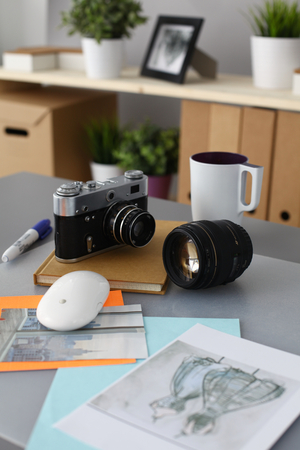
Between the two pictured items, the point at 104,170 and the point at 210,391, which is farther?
the point at 104,170

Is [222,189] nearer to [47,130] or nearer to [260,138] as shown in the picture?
[260,138]

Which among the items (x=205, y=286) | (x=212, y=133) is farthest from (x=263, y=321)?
(x=212, y=133)

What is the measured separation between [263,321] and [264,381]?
0.41 ft

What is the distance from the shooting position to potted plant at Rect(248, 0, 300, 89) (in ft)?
4.66

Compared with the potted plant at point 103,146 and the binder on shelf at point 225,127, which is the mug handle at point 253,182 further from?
the potted plant at point 103,146

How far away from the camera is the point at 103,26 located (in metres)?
1.56

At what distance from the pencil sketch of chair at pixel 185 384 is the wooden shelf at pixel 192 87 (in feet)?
3.38

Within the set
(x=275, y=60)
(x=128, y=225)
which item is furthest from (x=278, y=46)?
(x=128, y=225)

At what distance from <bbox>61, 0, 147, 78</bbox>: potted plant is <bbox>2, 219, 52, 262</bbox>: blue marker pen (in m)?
0.97

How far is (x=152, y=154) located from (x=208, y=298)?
1.31m

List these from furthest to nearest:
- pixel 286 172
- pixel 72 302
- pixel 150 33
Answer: pixel 150 33
pixel 286 172
pixel 72 302

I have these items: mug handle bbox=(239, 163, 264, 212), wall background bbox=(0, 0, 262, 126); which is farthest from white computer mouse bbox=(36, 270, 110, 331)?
wall background bbox=(0, 0, 262, 126)

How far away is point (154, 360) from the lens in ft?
1.58

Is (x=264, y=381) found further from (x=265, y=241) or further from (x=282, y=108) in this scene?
(x=282, y=108)
